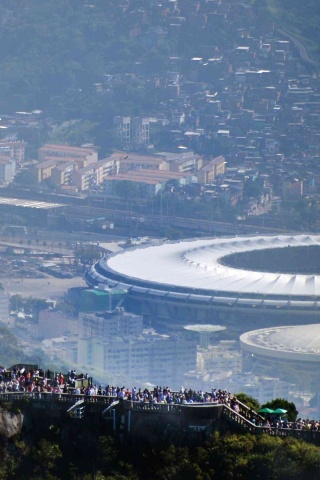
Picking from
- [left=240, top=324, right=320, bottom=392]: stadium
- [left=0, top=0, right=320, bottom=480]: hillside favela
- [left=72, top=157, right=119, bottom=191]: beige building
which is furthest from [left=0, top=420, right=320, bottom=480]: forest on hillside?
[left=72, top=157, right=119, bottom=191]: beige building

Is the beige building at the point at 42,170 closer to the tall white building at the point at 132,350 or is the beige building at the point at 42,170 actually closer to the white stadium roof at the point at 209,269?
the white stadium roof at the point at 209,269

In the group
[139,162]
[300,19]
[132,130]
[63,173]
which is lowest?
[63,173]

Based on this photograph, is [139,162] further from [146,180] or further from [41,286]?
[41,286]

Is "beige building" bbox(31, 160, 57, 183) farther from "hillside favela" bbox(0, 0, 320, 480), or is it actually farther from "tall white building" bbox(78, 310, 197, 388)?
"tall white building" bbox(78, 310, 197, 388)

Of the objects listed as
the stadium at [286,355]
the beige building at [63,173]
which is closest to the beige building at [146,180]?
the beige building at [63,173]

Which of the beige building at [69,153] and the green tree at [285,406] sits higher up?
the green tree at [285,406]

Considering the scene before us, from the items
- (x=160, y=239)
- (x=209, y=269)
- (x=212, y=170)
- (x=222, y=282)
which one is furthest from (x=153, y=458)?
(x=212, y=170)

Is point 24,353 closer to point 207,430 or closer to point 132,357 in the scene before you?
point 132,357

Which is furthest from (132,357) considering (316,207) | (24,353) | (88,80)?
(88,80)
